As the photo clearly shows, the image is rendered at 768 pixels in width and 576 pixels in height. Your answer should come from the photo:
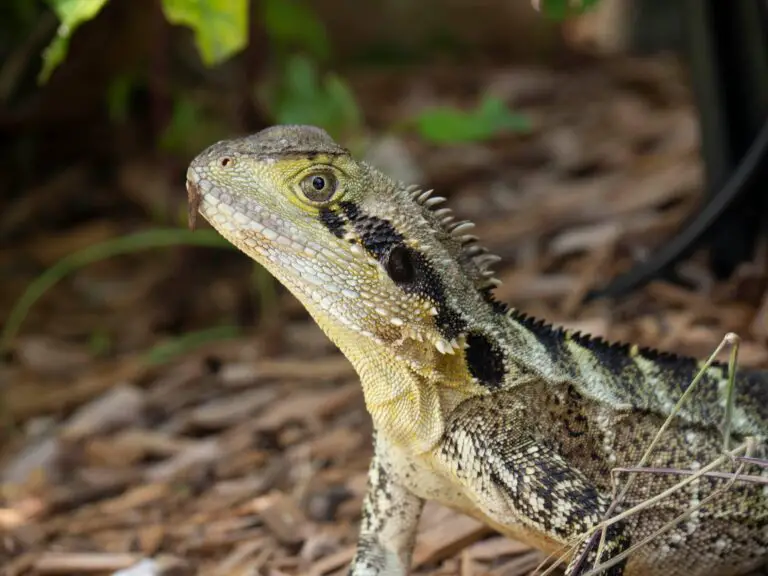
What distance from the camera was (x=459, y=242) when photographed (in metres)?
3.38

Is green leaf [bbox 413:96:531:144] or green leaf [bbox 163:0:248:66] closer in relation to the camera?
green leaf [bbox 163:0:248:66]

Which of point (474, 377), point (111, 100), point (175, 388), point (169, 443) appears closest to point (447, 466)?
point (474, 377)

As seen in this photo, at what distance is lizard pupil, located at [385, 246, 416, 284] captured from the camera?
3135 millimetres

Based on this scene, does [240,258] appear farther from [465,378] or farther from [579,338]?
[465,378]

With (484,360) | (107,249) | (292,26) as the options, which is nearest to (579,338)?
(484,360)

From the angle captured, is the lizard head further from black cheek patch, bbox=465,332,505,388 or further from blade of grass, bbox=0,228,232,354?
blade of grass, bbox=0,228,232,354

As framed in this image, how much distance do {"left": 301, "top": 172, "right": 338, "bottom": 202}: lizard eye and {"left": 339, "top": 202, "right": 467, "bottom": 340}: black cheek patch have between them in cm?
6

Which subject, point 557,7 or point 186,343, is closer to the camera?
point 557,7

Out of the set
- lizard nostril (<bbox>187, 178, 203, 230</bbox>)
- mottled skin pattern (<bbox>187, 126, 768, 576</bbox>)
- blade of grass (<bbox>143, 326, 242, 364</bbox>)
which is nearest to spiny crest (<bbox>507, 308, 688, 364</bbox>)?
mottled skin pattern (<bbox>187, 126, 768, 576</bbox>)

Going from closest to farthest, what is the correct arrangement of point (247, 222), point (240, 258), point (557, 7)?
point (247, 222) < point (557, 7) < point (240, 258)

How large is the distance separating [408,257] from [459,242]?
0.97ft

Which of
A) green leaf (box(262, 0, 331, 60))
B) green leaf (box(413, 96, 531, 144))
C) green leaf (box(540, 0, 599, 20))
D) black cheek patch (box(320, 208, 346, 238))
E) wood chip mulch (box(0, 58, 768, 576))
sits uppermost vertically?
green leaf (box(262, 0, 331, 60))

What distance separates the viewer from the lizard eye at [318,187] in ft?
10.3

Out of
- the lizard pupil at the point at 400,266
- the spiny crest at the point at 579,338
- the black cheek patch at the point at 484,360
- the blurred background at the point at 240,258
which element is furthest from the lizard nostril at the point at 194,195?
the blurred background at the point at 240,258
